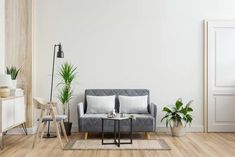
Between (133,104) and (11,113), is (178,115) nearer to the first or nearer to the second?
(133,104)

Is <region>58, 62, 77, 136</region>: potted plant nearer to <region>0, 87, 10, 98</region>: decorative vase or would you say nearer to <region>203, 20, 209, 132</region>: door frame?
<region>0, 87, 10, 98</region>: decorative vase

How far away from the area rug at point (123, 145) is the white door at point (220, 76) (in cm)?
155

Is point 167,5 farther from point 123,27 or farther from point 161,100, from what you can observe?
point 161,100

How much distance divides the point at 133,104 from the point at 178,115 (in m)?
0.85

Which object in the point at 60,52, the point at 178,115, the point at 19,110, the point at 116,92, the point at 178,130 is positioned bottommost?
the point at 178,130

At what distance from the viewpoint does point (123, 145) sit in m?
5.35

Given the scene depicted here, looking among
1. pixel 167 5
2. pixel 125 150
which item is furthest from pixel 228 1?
pixel 125 150

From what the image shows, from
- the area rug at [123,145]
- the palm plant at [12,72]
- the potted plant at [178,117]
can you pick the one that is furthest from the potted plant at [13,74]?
the potted plant at [178,117]

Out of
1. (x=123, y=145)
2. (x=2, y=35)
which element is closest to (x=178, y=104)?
(x=123, y=145)

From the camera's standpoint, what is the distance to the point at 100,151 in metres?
4.99

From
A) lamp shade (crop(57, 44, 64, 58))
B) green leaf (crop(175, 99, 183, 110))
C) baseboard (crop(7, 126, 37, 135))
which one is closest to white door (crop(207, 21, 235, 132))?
green leaf (crop(175, 99, 183, 110))

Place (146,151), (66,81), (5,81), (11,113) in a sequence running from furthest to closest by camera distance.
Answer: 1. (66,81)
2. (5,81)
3. (11,113)
4. (146,151)

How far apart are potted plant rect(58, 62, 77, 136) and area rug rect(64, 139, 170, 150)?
0.89 meters

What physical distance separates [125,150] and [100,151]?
0.36 m
